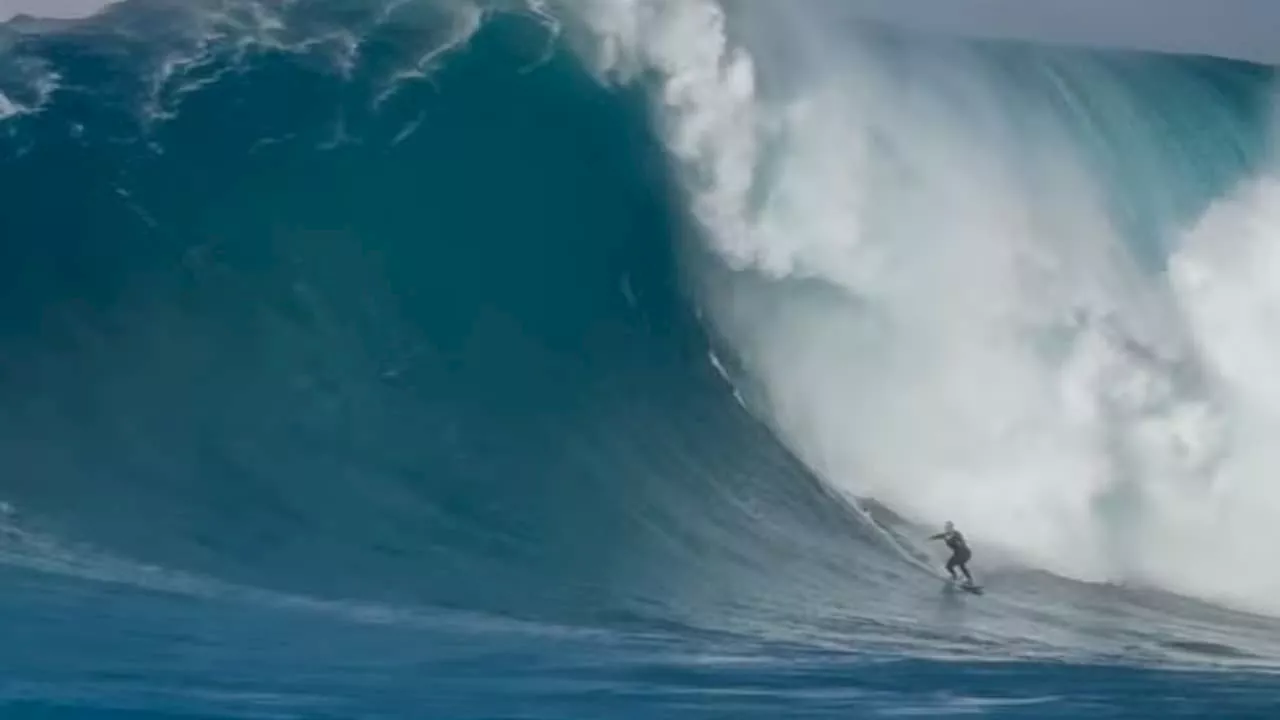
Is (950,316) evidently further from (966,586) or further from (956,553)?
(966,586)

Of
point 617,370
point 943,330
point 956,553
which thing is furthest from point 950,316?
point 617,370

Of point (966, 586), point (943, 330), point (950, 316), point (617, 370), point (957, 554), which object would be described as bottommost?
point (966, 586)

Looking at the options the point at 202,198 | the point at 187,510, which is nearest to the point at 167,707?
the point at 187,510

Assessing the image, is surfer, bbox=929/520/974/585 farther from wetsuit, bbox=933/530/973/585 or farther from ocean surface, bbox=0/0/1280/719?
ocean surface, bbox=0/0/1280/719

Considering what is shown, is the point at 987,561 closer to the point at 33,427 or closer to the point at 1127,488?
the point at 1127,488

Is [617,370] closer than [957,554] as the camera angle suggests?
No

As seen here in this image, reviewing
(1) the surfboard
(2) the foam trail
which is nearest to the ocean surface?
(2) the foam trail

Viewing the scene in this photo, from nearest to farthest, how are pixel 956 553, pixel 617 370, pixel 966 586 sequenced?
pixel 966 586 < pixel 956 553 < pixel 617 370

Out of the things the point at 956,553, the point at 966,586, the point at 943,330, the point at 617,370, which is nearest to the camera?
the point at 966,586

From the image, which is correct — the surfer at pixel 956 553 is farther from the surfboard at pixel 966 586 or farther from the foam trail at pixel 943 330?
→ the foam trail at pixel 943 330
